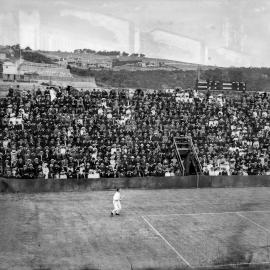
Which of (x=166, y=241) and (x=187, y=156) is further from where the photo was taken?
(x=187, y=156)

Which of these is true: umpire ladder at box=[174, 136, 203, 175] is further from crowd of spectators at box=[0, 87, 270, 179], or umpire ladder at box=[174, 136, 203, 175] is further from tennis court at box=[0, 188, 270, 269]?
tennis court at box=[0, 188, 270, 269]

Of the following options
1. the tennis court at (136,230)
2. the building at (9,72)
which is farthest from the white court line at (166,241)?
the building at (9,72)

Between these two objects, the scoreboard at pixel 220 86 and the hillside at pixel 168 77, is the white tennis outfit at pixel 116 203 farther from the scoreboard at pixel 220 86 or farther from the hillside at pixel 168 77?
the hillside at pixel 168 77

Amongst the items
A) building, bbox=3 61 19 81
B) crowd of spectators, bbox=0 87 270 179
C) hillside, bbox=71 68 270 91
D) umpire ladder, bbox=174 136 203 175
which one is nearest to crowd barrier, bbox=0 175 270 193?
crowd of spectators, bbox=0 87 270 179

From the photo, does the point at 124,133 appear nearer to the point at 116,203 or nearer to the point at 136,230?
the point at 116,203

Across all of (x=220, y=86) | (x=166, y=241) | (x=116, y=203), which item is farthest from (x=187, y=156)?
(x=220, y=86)

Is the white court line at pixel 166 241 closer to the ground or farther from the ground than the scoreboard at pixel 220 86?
closer to the ground
